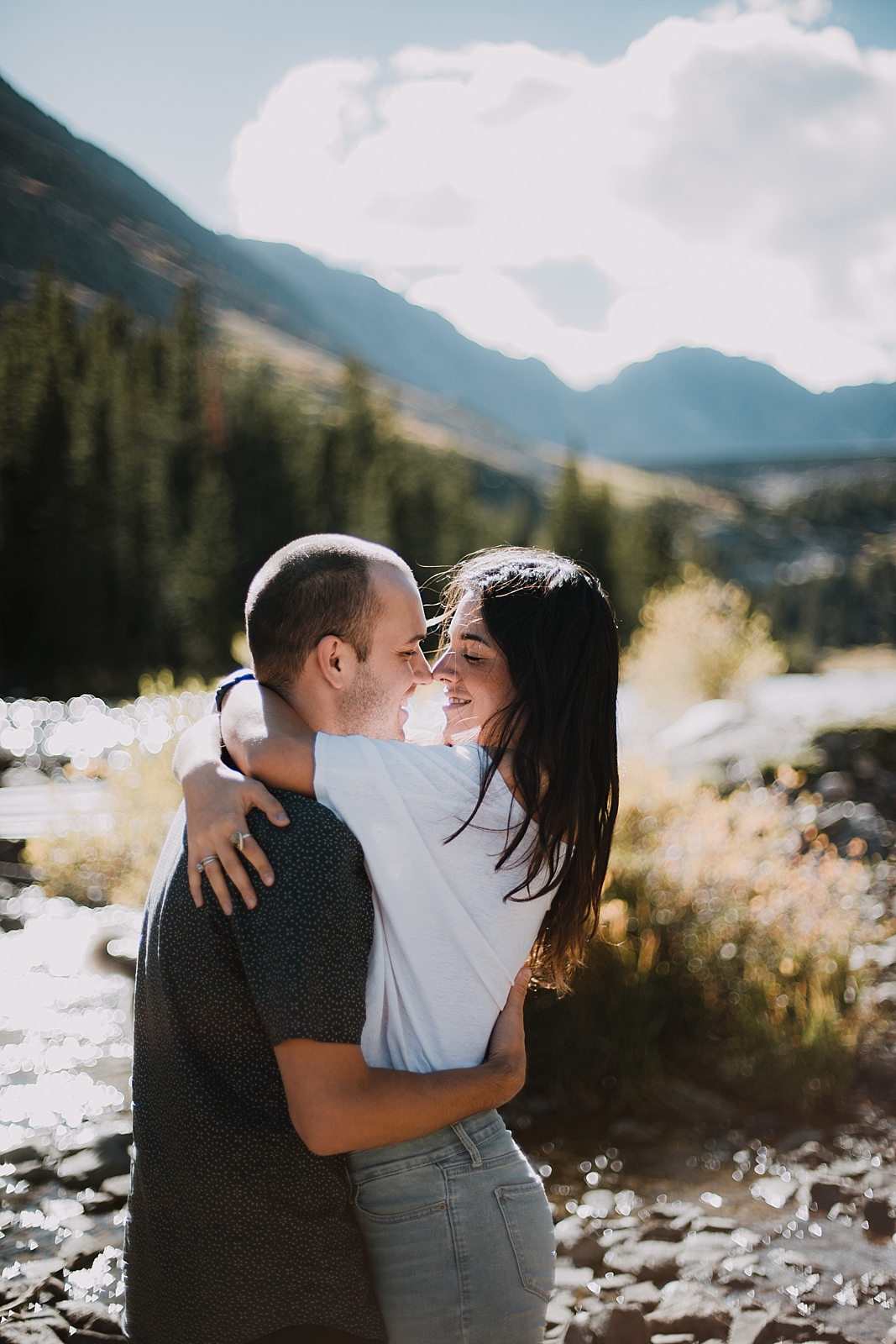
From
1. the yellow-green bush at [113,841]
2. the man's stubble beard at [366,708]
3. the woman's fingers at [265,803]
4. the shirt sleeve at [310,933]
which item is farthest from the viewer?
the yellow-green bush at [113,841]

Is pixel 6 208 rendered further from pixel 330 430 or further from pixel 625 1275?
pixel 330 430

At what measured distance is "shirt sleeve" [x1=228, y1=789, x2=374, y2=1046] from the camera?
4.47ft

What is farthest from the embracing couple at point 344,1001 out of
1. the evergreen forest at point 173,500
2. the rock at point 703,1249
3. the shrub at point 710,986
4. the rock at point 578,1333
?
the evergreen forest at point 173,500

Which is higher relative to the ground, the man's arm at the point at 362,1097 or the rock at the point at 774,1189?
the man's arm at the point at 362,1097

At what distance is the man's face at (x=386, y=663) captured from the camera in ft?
5.98

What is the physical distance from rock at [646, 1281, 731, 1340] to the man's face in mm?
2158

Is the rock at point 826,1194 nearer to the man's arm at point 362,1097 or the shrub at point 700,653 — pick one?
the man's arm at point 362,1097

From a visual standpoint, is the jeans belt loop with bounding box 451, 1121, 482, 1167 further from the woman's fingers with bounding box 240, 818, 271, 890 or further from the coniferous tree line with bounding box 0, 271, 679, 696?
the coniferous tree line with bounding box 0, 271, 679, 696

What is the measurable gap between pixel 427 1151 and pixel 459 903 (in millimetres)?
485

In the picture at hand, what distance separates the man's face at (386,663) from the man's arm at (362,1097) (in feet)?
2.21

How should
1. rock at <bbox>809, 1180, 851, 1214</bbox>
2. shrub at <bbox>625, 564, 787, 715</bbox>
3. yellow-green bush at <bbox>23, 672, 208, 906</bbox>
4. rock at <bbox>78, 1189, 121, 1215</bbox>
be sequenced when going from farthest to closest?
shrub at <bbox>625, 564, 787, 715</bbox> < yellow-green bush at <bbox>23, 672, 208, 906</bbox> < rock at <bbox>809, 1180, 851, 1214</bbox> < rock at <bbox>78, 1189, 121, 1215</bbox>

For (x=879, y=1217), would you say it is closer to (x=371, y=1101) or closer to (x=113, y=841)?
(x=371, y=1101)

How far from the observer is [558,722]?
180cm

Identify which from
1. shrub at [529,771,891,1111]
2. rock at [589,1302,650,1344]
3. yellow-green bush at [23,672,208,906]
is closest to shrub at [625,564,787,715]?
yellow-green bush at [23,672,208,906]
